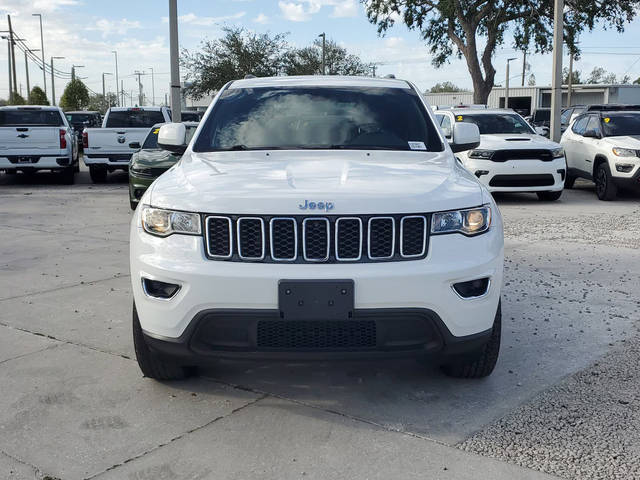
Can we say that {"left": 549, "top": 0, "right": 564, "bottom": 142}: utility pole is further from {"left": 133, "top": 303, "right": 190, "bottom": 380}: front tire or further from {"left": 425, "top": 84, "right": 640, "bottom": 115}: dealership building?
{"left": 425, "top": 84, "right": 640, "bottom": 115}: dealership building

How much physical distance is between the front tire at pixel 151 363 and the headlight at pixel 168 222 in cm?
48

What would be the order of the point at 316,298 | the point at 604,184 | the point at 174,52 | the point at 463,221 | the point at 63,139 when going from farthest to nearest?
the point at 63,139
the point at 174,52
the point at 604,184
the point at 463,221
the point at 316,298

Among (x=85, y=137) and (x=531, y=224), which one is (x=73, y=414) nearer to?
(x=531, y=224)

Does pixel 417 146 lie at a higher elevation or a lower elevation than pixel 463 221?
higher

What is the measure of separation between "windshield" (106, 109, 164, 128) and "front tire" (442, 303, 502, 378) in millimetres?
14702

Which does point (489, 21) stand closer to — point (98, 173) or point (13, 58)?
point (98, 173)

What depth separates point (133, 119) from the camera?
59.0 feet

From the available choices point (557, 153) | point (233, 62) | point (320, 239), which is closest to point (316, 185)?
point (320, 239)

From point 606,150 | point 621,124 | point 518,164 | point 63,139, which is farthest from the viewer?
point 63,139

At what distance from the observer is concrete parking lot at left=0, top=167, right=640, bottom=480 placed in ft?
10.8

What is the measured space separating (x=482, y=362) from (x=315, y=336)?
1.09m

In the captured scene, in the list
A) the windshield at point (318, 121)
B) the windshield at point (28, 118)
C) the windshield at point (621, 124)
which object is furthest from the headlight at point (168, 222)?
the windshield at point (28, 118)

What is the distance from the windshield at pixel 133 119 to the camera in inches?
704

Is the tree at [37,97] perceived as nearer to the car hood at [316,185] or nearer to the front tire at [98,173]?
the front tire at [98,173]
